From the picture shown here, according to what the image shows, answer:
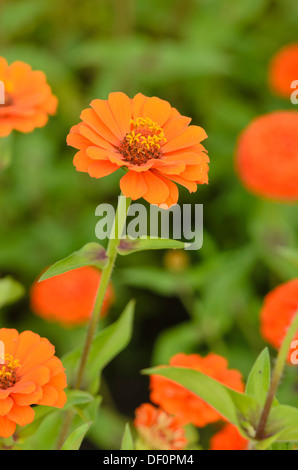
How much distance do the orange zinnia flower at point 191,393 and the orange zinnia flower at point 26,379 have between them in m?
0.16

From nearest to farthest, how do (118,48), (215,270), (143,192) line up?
(143,192) < (215,270) < (118,48)

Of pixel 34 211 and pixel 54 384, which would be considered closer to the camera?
pixel 54 384

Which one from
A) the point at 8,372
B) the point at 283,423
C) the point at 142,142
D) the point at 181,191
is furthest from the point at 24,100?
the point at 181,191

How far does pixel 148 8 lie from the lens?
1549mm

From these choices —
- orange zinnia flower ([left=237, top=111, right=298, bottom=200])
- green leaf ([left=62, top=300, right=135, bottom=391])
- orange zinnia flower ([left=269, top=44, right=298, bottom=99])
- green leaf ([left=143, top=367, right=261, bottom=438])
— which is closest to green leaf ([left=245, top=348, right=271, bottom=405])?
green leaf ([left=143, top=367, right=261, bottom=438])

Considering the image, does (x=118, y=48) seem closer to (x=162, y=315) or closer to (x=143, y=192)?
(x=162, y=315)

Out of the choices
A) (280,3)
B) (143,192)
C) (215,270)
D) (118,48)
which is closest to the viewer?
(143,192)

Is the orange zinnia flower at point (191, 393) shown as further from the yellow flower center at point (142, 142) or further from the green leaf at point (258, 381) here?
the yellow flower center at point (142, 142)

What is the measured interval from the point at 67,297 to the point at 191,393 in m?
0.50

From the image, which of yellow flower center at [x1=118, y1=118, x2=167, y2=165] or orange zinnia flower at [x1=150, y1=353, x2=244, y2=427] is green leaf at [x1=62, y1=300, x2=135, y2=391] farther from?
yellow flower center at [x1=118, y1=118, x2=167, y2=165]

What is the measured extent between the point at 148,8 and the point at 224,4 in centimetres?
19

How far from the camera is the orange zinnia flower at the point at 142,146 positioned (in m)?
0.48

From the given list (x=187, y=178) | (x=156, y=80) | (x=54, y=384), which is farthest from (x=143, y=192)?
(x=156, y=80)
